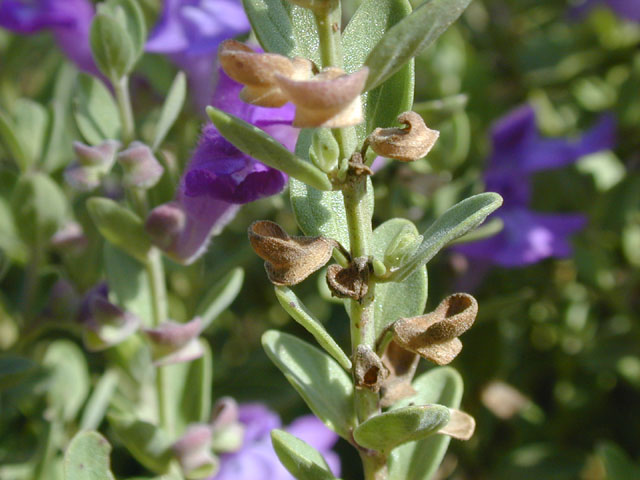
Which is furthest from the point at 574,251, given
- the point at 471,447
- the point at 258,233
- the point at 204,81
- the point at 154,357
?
the point at 258,233

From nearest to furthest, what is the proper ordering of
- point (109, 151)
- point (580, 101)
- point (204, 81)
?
point (109, 151)
point (204, 81)
point (580, 101)

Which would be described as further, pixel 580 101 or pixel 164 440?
pixel 580 101

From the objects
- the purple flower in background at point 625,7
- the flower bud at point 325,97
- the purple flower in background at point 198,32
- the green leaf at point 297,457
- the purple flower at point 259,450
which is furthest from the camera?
the purple flower in background at point 625,7

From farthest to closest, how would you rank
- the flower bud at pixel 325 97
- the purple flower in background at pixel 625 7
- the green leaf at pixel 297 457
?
the purple flower in background at pixel 625 7
the green leaf at pixel 297 457
the flower bud at pixel 325 97

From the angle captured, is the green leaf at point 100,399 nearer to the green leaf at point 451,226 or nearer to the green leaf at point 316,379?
the green leaf at point 316,379

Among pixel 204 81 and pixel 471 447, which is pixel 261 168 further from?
pixel 471 447

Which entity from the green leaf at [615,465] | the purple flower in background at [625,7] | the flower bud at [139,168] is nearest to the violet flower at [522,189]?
the green leaf at [615,465]

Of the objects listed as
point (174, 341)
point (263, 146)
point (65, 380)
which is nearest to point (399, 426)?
point (263, 146)
